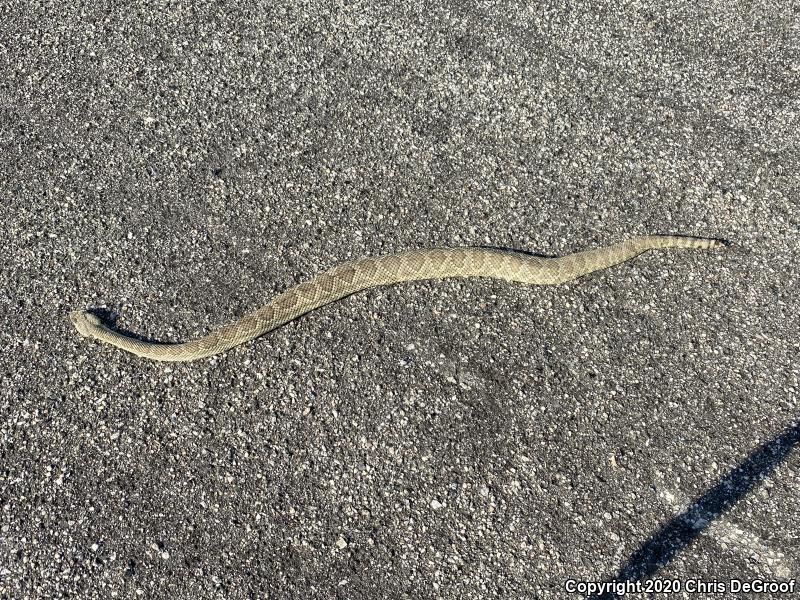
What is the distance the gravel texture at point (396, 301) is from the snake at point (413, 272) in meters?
0.12

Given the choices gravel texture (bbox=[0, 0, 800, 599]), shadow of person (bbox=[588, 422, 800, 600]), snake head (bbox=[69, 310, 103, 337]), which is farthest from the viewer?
snake head (bbox=[69, 310, 103, 337])

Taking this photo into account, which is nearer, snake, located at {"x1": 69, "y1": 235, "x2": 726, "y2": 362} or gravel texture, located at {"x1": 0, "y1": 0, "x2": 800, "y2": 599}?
gravel texture, located at {"x1": 0, "y1": 0, "x2": 800, "y2": 599}

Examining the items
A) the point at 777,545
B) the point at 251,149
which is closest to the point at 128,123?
the point at 251,149

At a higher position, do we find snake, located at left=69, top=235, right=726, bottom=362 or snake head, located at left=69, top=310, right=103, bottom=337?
snake, located at left=69, top=235, right=726, bottom=362

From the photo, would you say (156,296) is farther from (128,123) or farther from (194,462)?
(128,123)

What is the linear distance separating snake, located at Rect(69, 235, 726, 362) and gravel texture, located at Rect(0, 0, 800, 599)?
0.12 m

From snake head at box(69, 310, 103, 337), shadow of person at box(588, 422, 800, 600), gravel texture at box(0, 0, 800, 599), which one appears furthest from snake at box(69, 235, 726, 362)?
shadow of person at box(588, 422, 800, 600)

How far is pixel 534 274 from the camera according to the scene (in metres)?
7.25

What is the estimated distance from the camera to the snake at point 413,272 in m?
6.72

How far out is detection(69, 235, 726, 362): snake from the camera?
6.72 meters

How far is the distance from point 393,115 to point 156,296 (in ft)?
10.8

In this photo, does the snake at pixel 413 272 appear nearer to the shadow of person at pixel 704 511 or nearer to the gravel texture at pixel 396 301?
the gravel texture at pixel 396 301

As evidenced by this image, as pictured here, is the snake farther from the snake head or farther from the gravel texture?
the gravel texture

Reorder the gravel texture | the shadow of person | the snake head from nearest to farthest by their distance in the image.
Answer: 1. the shadow of person
2. the gravel texture
3. the snake head
